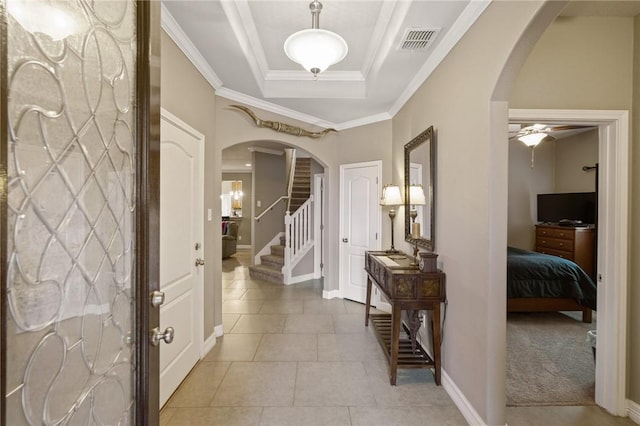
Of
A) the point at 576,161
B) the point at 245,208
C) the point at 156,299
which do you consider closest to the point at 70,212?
the point at 156,299

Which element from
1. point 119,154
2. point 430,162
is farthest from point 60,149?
point 430,162

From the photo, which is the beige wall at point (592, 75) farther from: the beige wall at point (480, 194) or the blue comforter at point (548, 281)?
the blue comforter at point (548, 281)

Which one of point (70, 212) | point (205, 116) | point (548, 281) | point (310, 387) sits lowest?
point (310, 387)

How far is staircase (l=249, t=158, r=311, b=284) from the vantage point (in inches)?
226

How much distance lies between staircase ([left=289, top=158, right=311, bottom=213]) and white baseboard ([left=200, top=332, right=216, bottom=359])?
12.8ft

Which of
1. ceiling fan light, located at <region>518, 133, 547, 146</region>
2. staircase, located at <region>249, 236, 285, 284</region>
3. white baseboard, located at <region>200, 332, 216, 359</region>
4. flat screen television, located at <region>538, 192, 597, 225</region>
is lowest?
white baseboard, located at <region>200, 332, 216, 359</region>

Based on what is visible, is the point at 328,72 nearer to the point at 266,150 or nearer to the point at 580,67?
the point at 580,67

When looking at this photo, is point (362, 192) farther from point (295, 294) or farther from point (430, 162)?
point (295, 294)

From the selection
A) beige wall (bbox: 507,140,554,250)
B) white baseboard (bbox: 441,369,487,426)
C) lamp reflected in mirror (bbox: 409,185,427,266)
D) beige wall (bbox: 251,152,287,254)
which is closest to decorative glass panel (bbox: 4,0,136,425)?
white baseboard (bbox: 441,369,487,426)

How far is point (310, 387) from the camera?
2314 millimetres

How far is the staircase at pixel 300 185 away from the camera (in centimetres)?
675

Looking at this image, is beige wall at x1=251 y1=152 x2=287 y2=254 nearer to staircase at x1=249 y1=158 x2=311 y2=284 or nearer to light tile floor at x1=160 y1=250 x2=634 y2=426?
staircase at x1=249 y1=158 x2=311 y2=284

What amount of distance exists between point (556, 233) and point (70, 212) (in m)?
6.62

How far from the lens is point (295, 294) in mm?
4844
